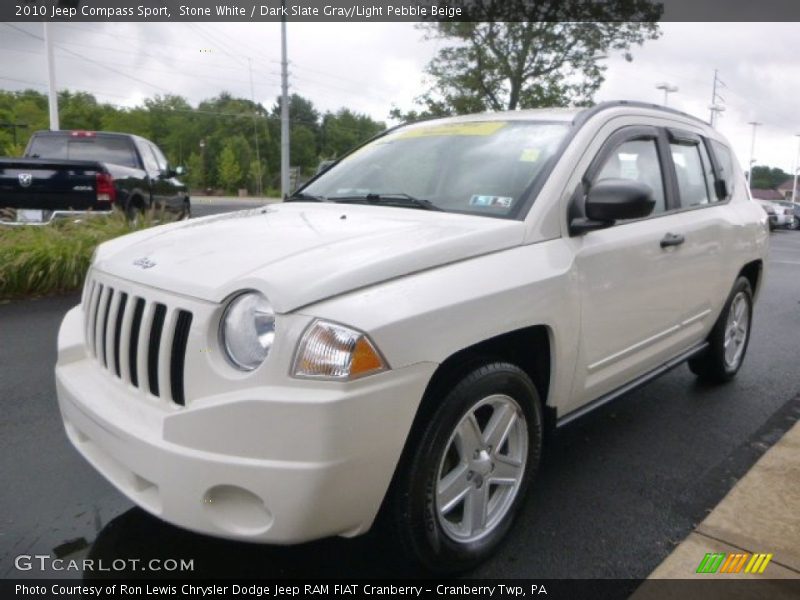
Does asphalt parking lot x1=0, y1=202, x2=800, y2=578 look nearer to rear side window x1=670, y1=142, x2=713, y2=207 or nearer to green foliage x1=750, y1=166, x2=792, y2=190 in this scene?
rear side window x1=670, y1=142, x2=713, y2=207

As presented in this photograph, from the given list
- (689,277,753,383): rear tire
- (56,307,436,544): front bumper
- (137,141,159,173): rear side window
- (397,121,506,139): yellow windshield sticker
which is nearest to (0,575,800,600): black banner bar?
(56,307,436,544): front bumper

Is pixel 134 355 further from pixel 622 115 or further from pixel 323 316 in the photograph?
pixel 622 115

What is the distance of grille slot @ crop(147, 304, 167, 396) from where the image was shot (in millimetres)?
2201

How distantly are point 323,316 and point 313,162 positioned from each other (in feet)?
267

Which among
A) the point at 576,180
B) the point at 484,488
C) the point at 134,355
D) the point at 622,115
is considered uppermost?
the point at 622,115

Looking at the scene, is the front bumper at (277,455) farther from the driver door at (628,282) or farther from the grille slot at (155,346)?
the driver door at (628,282)

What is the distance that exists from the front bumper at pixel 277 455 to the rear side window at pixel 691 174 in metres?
2.50

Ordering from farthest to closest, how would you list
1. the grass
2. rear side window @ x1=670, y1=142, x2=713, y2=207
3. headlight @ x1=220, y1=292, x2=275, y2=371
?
the grass, rear side window @ x1=670, y1=142, x2=713, y2=207, headlight @ x1=220, y1=292, x2=275, y2=371

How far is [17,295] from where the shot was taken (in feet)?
22.9

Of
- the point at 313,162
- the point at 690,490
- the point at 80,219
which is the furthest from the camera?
the point at 313,162

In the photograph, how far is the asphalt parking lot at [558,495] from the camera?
2537 mm

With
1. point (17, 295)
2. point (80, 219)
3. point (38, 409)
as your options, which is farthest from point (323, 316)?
point (80, 219)

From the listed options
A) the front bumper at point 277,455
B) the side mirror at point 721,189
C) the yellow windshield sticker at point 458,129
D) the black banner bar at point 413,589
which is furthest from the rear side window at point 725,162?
the front bumper at point 277,455

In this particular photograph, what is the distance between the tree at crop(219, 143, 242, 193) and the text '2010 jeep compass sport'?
6647 cm
